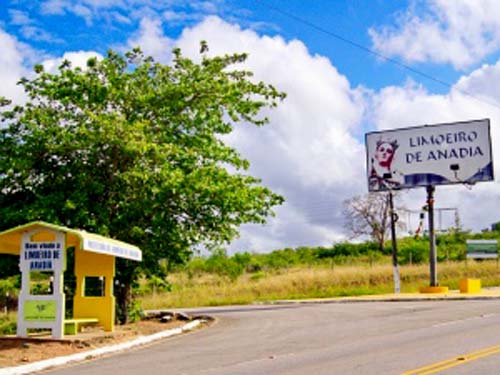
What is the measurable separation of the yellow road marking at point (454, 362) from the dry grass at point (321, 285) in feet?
89.4

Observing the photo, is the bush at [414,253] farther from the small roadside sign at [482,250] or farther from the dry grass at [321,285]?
the dry grass at [321,285]

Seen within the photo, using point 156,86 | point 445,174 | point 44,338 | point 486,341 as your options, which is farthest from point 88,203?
point 445,174

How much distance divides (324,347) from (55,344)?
19.8 ft

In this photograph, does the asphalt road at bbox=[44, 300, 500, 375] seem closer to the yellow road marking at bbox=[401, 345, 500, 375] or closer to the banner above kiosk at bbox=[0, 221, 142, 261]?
the yellow road marking at bbox=[401, 345, 500, 375]

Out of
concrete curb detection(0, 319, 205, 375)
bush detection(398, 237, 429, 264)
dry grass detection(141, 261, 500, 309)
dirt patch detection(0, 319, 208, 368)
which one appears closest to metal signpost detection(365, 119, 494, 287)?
dry grass detection(141, 261, 500, 309)

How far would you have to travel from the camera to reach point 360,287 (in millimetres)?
46188

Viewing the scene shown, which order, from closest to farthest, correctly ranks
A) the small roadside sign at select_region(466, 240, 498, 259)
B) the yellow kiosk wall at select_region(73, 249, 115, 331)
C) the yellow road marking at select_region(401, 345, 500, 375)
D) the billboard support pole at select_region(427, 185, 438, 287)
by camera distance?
1. the yellow road marking at select_region(401, 345, 500, 375)
2. the yellow kiosk wall at select_region(73, 249, 115, 331)
3. the billboard support pole at select_region(427, 185, 438, 287)
4. the small roadside sign at select_region(466, 240, 498, 259)

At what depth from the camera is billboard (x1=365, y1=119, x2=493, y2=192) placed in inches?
1506

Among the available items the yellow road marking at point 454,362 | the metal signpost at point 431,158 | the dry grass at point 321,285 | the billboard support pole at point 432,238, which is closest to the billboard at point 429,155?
the metal signpost at point 431,158

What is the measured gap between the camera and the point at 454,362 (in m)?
12.2

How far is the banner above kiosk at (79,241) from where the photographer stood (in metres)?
17.7

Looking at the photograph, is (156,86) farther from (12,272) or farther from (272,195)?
(12,272)

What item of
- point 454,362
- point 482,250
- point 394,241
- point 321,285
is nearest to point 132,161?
point 454,362

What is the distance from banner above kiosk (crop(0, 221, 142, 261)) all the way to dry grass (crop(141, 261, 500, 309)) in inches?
837
